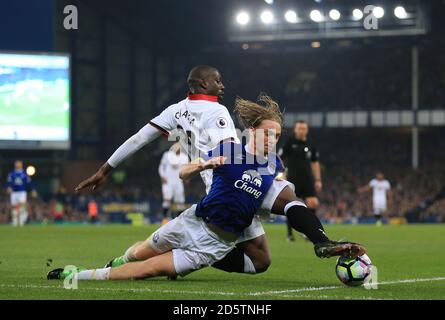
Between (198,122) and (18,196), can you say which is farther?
(18,196)

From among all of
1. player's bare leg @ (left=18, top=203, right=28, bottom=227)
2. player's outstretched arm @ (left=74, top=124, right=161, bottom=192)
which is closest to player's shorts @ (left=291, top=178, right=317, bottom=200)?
player's outstretched arm @ (left=74, top=124, right=161, bottom=192)

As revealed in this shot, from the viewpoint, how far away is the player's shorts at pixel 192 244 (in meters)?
8.37

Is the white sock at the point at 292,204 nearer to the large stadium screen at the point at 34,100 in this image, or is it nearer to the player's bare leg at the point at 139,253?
the player's bare leg at the point at 139,253

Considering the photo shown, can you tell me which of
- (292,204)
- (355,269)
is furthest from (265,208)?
(355,269)

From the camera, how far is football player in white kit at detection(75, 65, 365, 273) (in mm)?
8312

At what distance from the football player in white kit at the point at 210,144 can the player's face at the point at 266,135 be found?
0.97ft

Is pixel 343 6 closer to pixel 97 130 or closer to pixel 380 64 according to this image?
pixel 380 64

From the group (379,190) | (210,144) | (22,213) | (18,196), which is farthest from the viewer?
(379,190)

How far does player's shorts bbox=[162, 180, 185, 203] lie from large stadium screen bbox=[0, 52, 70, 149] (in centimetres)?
930

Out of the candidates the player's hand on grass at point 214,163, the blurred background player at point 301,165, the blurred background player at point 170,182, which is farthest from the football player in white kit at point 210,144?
the blurred background player at point 170,182

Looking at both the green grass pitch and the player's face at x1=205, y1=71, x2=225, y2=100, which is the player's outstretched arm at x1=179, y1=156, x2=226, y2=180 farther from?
the player's face at x1=205, y1=71, x2=225, y2=100

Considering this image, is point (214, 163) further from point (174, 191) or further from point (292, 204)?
point (174, 191)

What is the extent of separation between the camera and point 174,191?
2733 centimetres

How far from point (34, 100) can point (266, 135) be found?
27.3 metres
